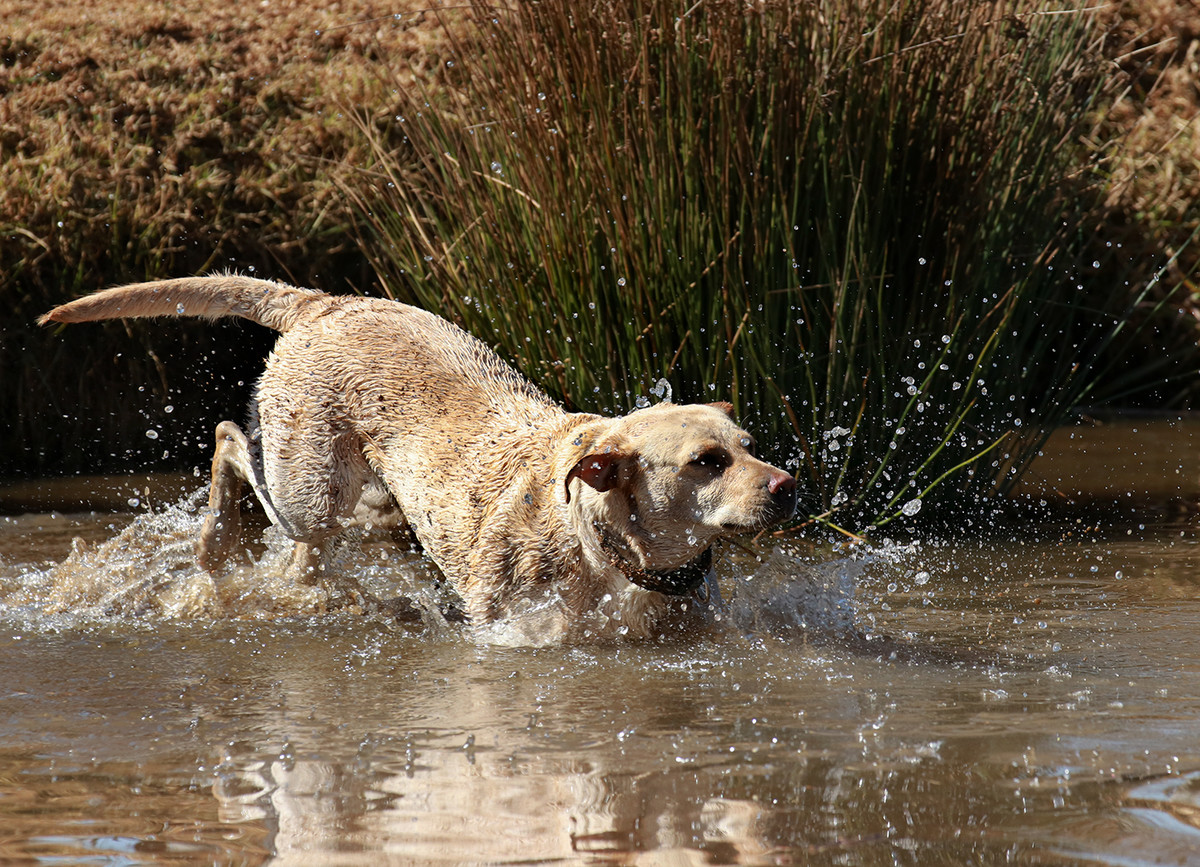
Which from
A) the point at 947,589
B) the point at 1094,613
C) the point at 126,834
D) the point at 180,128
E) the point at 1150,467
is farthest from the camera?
the point at 180,128

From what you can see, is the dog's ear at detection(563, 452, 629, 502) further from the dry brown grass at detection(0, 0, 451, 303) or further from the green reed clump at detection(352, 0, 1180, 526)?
the dry brown grass at detection(0, 0, 451, 303)

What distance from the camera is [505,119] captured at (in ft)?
17.4

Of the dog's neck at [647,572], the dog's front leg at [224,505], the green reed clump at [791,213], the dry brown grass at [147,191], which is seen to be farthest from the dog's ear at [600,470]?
the dry brown grass at [147,191]

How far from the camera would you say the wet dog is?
3.97 metres

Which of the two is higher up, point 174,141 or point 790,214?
point 790,214

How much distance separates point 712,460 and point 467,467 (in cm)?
93

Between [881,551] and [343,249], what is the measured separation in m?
4.30

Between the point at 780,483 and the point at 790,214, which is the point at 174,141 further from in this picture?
the point at 780,483

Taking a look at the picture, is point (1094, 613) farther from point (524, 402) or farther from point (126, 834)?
point (126, 834)

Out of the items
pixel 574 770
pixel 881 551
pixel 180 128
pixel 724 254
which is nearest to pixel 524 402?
→ pixel 724 254

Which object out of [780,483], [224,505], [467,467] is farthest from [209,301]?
[780,483]

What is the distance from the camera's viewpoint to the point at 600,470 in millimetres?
3891

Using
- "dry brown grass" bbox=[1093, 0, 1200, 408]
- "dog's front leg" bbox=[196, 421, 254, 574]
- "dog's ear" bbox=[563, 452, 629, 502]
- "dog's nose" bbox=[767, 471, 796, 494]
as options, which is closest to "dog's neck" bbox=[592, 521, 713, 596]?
"dog's ear" bbox=[563, 452, 629, 502]

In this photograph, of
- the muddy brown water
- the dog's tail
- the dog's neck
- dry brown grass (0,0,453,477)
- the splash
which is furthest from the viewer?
dry brown grass (0,0,453,477)
